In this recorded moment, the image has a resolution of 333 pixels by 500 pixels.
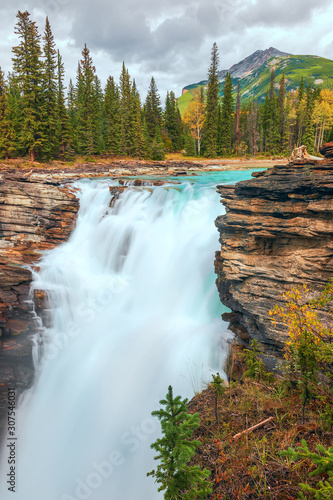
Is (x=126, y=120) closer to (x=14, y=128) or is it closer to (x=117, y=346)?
(x=14, y=128)

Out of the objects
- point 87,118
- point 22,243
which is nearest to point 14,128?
point 87,118

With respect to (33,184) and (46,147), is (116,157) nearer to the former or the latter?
(46,147)

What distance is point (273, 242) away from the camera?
27.5ft

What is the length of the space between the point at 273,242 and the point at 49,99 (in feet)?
135

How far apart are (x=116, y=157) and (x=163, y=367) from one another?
44.1 metres

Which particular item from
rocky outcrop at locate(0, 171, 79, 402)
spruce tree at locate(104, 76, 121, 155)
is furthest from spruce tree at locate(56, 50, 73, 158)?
rocky outcrop at locate(0, 171, 79, 402)

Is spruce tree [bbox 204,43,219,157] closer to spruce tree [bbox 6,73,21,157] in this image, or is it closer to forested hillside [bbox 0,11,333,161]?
forested hillside [bbox 0,11,333,161]

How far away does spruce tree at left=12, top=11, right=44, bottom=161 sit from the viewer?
33.2 metres

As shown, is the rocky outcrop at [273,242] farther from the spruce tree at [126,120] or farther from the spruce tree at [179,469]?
the spruce tree at [126,120]

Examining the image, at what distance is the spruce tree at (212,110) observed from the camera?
51.4 meters

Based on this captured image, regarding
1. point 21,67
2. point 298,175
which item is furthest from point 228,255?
point 21,67

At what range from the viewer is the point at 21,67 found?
3419 centimetres
